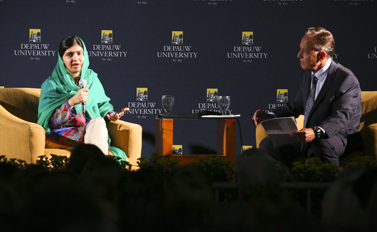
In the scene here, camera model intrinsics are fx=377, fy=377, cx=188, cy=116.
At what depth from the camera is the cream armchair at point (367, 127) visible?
267 centimetres

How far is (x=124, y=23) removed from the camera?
4535mm

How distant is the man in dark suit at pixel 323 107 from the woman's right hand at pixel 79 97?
1544mm

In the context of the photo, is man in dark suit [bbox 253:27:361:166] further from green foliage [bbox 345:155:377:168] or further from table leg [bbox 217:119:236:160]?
green foliage [bbox 345:155:377:168]

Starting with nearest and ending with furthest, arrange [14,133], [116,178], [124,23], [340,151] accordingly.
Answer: [116,178], [340,151], [14,133], [124,23]

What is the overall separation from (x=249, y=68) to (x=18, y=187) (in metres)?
3.95

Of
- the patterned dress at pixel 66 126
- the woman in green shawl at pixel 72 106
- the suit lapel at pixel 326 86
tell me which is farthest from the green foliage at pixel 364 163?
the patterned dress at pixel 66 126

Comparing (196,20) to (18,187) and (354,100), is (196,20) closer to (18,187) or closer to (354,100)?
(354,100)

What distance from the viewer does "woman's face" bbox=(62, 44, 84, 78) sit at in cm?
359

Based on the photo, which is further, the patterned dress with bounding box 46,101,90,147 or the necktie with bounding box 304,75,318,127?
the patterned dress with bounding box 46,101,90,147

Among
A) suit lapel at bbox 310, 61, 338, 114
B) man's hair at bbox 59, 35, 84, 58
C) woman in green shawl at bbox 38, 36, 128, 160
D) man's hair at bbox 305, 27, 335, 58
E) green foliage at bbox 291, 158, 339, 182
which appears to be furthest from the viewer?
man's hair at bbox 59, 35, 84, 58

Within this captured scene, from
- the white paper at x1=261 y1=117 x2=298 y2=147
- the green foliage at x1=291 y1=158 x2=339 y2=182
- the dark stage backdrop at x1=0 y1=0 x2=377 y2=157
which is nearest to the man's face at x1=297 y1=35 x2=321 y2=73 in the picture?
the white paper at x1=261 y1=117 x2=298 y2=147

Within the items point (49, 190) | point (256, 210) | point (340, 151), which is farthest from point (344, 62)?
point (49, 190)

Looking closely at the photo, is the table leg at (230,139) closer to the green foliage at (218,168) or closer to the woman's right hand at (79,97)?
the woman's right hand at (79,97)

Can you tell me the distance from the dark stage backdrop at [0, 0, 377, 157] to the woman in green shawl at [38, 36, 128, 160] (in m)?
0.87
